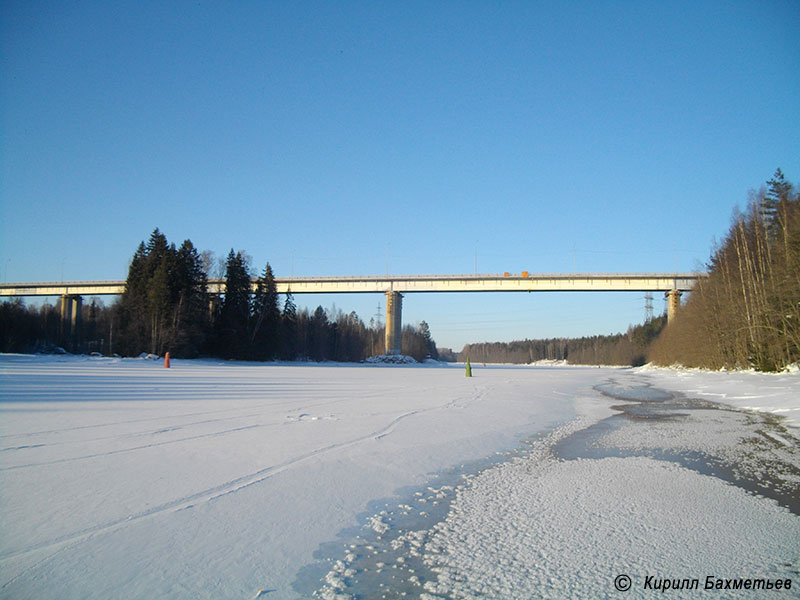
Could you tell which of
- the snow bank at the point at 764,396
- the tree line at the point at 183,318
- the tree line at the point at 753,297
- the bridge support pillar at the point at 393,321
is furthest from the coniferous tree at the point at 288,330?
the snow bank at the point at 764,396

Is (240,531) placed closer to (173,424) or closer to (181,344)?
(173,424)

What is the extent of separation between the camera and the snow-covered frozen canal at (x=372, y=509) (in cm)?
310

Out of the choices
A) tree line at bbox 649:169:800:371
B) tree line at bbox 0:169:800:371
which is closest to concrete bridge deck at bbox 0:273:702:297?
tree line at bbox 0:169:800:371

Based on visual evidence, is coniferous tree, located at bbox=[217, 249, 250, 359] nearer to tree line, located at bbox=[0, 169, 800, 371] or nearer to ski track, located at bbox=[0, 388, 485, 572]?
tree line, located at bbox=[0, 169, 800, 371]

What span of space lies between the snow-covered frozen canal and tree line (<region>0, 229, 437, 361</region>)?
126ft

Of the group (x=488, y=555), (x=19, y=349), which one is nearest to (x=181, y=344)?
(x=19, y=349)

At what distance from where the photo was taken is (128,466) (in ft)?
17.1

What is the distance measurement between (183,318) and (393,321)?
36934 millimetres

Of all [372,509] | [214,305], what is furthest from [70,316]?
[372,509]

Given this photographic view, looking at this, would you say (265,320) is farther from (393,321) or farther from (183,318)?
(393,321)

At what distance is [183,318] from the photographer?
1767 inches

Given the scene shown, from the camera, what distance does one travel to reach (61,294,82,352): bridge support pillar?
235ft

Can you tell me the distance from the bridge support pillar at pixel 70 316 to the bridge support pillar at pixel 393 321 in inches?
1746

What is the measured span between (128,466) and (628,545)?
15.7 ft
